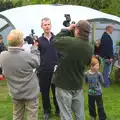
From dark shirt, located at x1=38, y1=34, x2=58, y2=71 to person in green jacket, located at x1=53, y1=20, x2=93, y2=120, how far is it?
4.26 ft

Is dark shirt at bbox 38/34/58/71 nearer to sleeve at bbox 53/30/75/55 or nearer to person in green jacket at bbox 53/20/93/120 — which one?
person in green jacket at bbox 53/20/93/120

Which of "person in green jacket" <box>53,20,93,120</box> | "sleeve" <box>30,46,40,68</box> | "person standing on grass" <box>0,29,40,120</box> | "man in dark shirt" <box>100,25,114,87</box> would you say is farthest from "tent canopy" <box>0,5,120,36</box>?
"person in green jacket" <box>53,20,93,120</box>

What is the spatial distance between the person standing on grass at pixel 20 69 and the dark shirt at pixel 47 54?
3.28ft

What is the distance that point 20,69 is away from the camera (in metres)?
4.98

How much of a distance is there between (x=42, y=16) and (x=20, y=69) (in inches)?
267

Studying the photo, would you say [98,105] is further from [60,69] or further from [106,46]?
[106,46]

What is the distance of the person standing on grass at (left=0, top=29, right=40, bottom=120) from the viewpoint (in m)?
4.98

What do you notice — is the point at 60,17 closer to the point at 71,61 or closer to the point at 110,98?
the point at 110,98

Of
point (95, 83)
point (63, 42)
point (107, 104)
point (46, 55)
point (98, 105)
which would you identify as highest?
point (63, 42)

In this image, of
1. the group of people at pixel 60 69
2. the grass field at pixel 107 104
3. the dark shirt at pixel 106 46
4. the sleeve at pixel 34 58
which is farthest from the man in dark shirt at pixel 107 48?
the sleeve at pixel 34 58

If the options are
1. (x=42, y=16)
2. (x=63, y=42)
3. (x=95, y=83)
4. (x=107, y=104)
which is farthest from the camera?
(x=42, y=16)

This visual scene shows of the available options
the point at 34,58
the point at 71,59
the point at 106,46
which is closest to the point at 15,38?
the point at 34,58

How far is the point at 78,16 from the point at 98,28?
6.59m

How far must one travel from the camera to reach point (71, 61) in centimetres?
478
